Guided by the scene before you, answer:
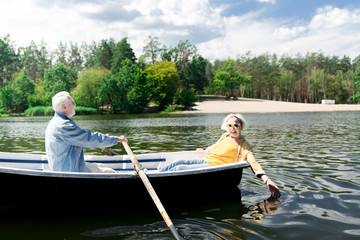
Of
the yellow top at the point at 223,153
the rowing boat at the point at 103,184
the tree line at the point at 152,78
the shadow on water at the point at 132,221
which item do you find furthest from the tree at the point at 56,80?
the yellow top at the point at 223,153

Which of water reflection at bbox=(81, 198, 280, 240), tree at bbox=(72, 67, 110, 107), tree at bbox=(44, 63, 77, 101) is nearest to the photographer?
water reflection at bbox=(81, 198, 280, 240)

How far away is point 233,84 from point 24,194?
65745 millimetres

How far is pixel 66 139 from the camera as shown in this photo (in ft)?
12.3

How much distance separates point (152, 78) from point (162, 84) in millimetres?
2148

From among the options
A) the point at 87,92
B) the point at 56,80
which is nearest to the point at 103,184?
the point at 87,92

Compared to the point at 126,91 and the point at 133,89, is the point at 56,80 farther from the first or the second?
the point at 133,89

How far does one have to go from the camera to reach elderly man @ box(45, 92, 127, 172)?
12.2 feet


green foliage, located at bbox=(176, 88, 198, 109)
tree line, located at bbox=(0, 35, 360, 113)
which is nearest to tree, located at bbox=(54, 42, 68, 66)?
tree line, located at bbox=(0, 35, 360, 113)

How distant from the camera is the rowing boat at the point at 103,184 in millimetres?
3678

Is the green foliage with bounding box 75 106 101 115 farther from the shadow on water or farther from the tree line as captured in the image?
the shadow on water

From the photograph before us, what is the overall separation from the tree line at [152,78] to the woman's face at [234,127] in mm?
43911

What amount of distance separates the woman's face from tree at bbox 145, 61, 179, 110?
45811 millimetres

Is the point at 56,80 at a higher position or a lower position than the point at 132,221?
higher

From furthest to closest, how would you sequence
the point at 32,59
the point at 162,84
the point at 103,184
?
the point at 32,59 → the point at 162,84 → the point at 103,184
